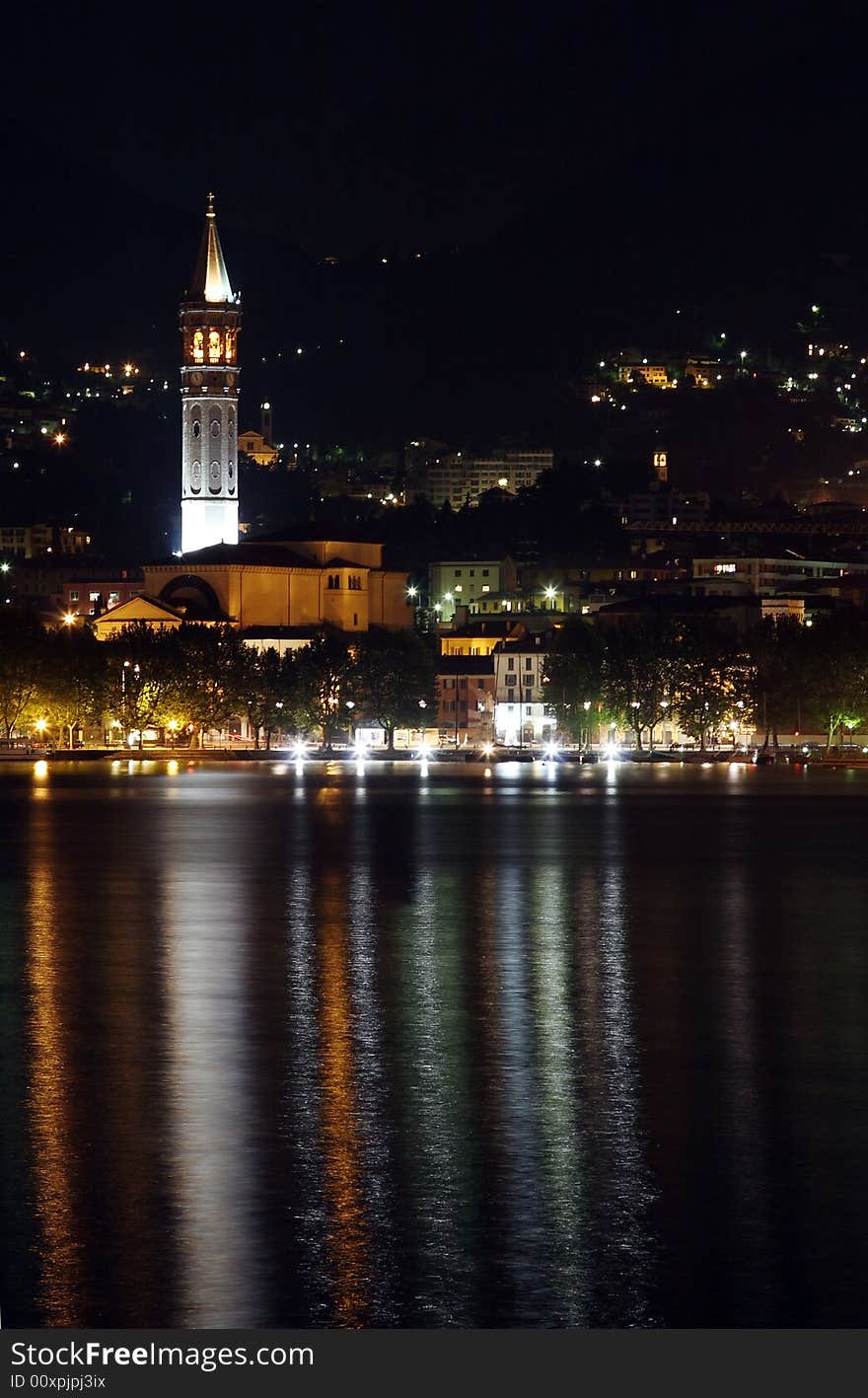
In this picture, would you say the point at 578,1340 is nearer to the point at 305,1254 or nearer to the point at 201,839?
the point at 305,1254

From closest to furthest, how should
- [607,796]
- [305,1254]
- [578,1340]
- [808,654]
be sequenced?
[578,1340] → [305,1254] → [607,796] → [808,654]

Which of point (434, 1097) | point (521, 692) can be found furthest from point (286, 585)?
point (434, 1097)

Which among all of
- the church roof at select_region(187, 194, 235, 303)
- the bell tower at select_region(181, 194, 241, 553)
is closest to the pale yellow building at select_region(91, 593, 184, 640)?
the bell tower at select_region(181, 194, 241, 553)

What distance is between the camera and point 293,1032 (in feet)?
94.8

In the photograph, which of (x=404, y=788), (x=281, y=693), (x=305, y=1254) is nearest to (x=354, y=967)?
(x=305, y=1254)

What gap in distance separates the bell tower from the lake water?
112229 mm

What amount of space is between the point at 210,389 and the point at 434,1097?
14383cm

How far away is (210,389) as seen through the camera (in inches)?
6526

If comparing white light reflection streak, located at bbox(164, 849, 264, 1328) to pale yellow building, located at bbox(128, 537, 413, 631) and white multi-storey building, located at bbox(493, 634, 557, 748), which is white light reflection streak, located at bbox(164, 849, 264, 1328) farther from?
white multi-storey building, located at bbox(493, 634, 557, 748)

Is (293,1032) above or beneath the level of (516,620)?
beneath

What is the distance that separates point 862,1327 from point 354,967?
19526 millimetres

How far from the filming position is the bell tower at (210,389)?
164625mm

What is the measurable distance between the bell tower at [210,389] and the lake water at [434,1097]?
11223cm

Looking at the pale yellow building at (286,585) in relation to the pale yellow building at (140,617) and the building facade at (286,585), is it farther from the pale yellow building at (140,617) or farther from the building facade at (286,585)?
the pale yellow building at (140,617)
